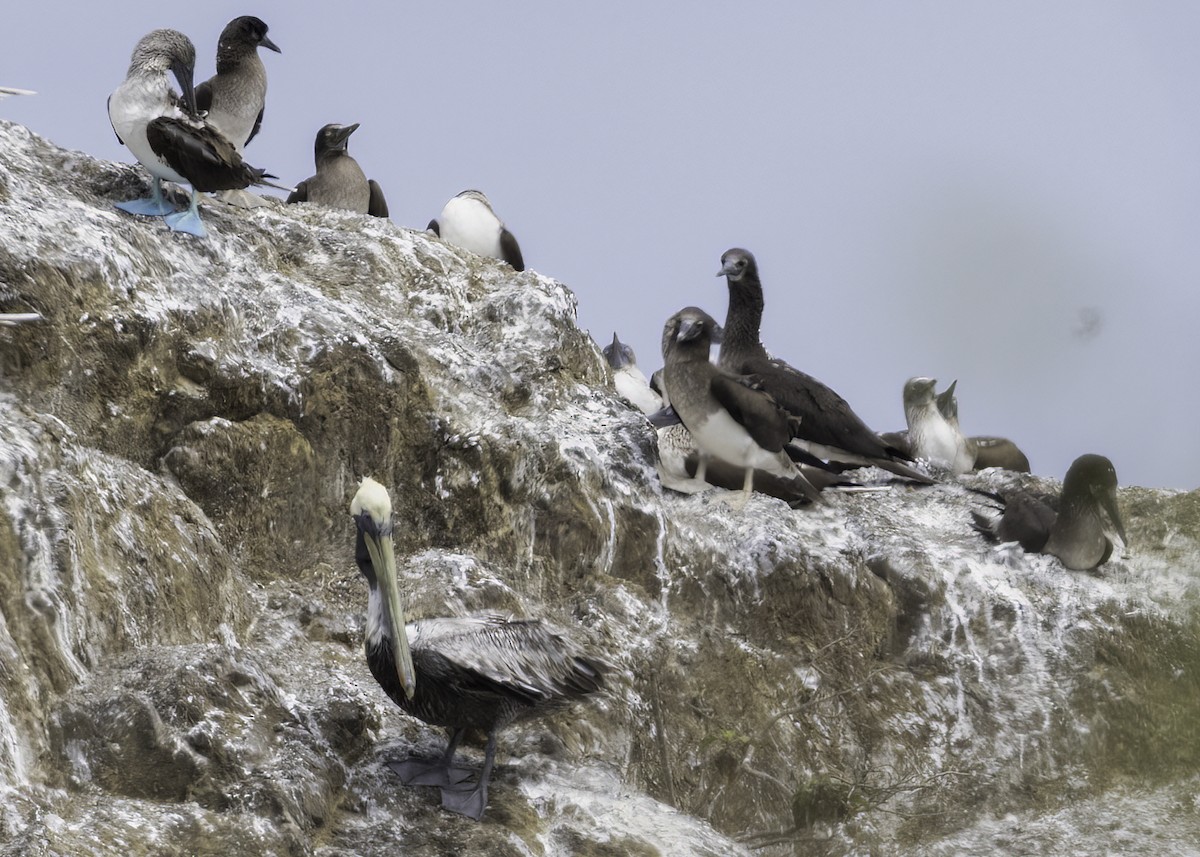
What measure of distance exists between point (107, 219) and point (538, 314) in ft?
9.30

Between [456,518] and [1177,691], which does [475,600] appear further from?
[1177,691]

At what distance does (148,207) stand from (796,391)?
14.7 feet

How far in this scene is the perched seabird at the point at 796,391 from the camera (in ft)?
35.8

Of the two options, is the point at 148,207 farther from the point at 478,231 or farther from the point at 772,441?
the point at 478,231

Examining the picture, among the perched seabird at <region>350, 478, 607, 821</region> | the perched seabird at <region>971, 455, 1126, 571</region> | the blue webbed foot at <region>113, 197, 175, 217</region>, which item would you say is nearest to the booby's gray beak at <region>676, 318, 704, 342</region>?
the perched seabird at <region>971, 455, 1126, 571</region>

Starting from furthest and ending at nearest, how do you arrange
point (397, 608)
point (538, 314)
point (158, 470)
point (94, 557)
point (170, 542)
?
point (538, 314) < point (158, 470) < point (170, 542) < point (94, 557) < point (397, 608)

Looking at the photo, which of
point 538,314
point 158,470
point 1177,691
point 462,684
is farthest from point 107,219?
point 1177,691

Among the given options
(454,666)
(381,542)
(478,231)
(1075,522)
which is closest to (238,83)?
(478,231)

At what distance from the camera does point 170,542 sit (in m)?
7.45

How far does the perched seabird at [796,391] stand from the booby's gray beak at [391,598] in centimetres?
465

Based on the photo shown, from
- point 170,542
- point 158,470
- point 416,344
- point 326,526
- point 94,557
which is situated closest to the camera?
point 94,557

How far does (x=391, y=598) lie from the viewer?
6.52 metres

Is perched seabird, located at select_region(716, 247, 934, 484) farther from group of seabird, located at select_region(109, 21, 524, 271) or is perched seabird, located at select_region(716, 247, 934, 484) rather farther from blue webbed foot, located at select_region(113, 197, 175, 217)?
blue webbed foot, located at select_region(113, 197, 175, 217)

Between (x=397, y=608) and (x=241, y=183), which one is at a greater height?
(x=241, y=183)
